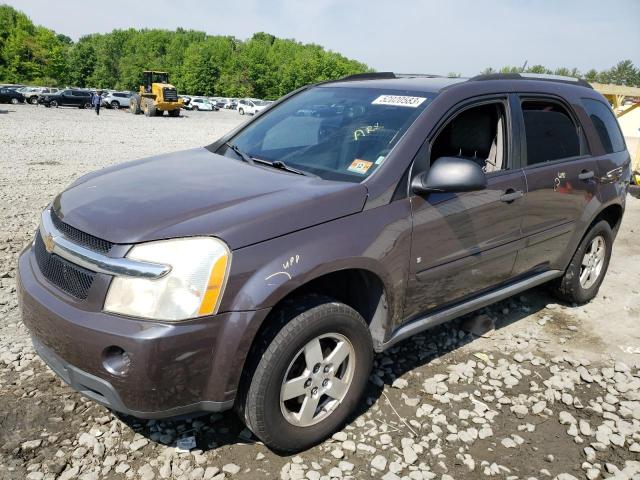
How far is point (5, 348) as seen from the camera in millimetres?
3527

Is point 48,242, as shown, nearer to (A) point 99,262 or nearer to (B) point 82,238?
(B) point 82,238

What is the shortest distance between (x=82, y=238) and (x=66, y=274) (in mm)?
182

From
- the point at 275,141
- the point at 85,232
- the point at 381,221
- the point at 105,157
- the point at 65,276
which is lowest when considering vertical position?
the point at 105,157

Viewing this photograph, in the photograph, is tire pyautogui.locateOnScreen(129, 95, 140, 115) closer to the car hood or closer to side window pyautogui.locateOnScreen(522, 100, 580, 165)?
the car hood

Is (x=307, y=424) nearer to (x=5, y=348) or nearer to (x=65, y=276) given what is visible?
(x=65, y=276)

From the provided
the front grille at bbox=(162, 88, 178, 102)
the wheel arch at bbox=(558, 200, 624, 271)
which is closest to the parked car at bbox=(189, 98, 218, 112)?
the front grille at bbox=(162, 88, 178, 102)

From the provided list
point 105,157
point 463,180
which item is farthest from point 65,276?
point 105,157

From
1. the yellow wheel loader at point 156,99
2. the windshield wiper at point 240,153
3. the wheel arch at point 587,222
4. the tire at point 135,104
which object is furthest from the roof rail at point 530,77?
the tire at point 135,104

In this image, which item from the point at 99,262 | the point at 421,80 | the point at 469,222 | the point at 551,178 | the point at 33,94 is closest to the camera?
the point at 99,262

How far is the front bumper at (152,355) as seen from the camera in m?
2.16

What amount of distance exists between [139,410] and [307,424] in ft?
2.89

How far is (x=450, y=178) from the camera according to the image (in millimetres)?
2828

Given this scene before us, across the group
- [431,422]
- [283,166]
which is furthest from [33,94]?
[431,422]

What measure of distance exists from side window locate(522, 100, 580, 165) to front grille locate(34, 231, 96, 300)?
9.58 feet
